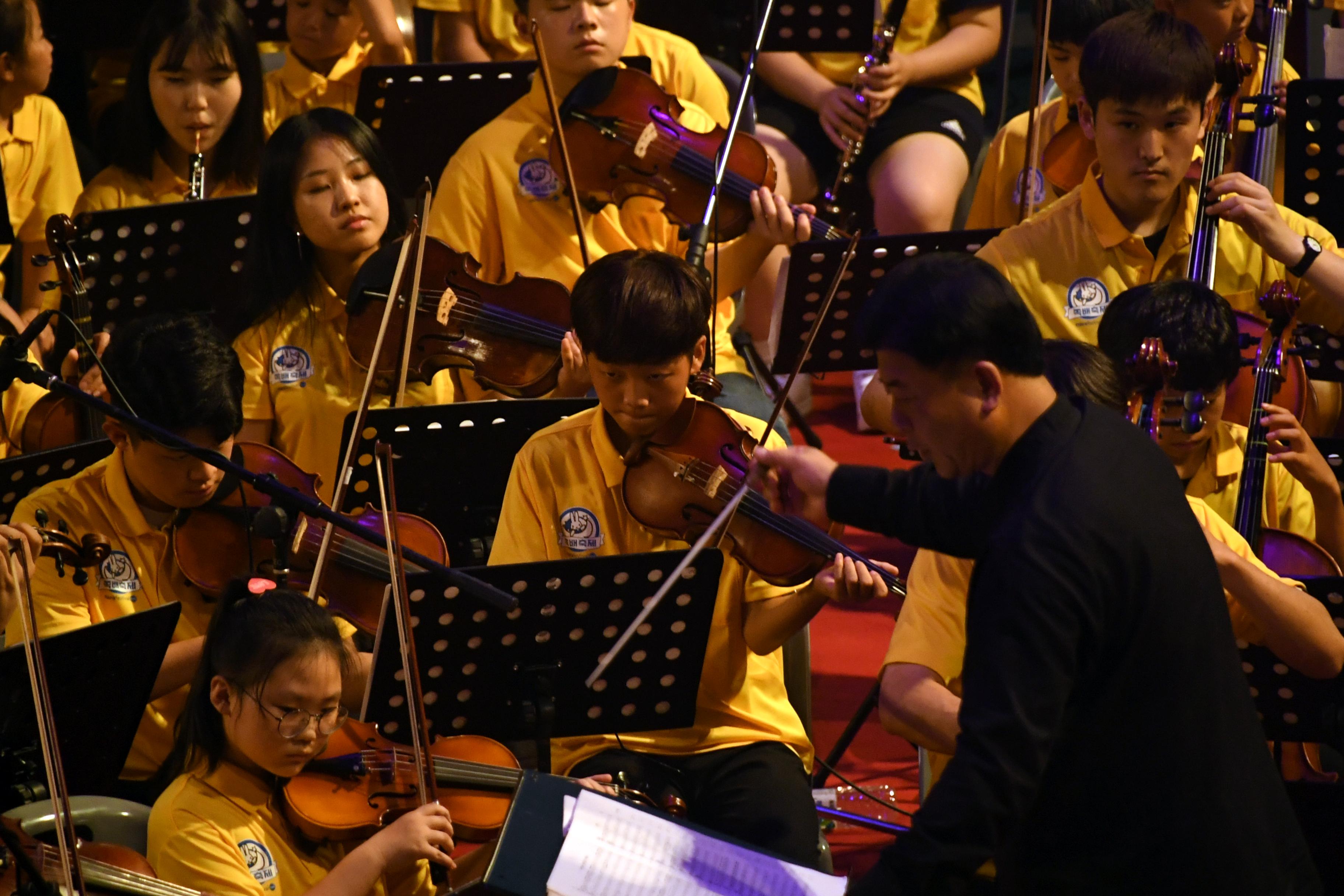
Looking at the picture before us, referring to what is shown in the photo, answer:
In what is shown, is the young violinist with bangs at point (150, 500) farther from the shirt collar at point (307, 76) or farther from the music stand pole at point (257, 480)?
the shirt collar at point (307, 76)

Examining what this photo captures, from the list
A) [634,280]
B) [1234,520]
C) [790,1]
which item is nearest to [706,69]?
[790,1]

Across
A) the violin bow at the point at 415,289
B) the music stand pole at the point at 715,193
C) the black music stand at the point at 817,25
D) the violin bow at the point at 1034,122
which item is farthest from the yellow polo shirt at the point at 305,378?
the violin bow at the point at 1034,122

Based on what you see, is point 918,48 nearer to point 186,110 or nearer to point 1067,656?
point 186,110

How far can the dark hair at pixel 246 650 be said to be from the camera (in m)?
2.18

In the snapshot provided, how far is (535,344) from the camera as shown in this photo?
309cm

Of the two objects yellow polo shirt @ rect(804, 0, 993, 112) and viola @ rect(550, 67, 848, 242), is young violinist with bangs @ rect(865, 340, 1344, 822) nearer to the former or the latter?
viola @ rect(550, 67, 848, 242)

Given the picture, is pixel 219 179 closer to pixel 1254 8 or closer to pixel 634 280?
pixel 634 280

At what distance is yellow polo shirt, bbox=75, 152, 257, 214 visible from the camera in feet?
12.3

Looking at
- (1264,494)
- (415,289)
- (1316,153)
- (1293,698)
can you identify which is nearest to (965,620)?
(1293,698)

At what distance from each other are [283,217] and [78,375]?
0.51 meters

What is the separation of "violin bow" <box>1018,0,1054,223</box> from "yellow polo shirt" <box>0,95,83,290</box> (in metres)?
2.35

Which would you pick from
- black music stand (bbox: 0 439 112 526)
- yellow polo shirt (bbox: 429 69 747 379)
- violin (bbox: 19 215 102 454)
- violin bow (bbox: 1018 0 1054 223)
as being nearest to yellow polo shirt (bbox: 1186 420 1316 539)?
violin bow (bbox: 1018 0 1054 223)

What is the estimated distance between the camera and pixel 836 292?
299 centimetres

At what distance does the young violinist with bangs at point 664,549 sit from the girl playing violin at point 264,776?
361 mm
